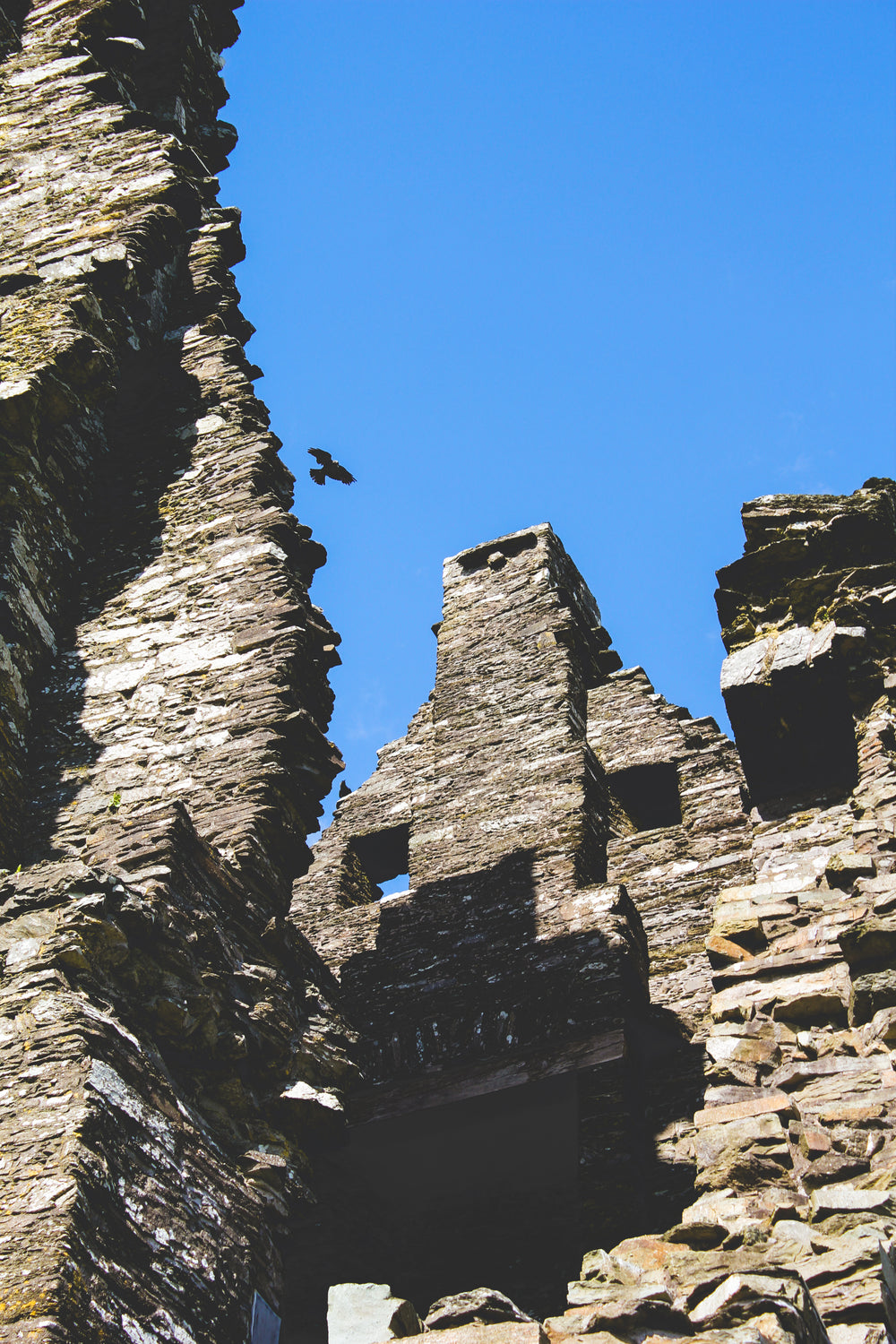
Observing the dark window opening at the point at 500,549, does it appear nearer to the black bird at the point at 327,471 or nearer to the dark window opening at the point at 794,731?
the black bird at the point at 327,471

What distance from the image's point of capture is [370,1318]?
10.3ft

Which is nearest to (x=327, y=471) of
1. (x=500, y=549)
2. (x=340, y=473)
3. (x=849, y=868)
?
(x=340, y=473)

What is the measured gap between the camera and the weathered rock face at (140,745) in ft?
10.0

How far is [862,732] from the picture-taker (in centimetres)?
546

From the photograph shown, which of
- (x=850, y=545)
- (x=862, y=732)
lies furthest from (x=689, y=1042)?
(x=850, y=545)

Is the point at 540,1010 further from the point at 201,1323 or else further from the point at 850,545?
the point at 201,1323

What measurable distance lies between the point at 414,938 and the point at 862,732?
2837 millimetres

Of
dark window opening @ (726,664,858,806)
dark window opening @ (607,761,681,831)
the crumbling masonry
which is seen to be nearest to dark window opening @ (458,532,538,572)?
the crumbling masonry

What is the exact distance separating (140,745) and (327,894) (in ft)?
15.3

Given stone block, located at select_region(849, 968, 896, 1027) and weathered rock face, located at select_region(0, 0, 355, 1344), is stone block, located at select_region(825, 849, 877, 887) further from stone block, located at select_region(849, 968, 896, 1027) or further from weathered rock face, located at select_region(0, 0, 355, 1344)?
weathered rock face, located at select_region(0, 0, 355, 1344)

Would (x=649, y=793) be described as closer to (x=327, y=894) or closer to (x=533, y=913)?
(x=327, y=894)

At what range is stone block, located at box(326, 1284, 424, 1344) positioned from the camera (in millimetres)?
3066

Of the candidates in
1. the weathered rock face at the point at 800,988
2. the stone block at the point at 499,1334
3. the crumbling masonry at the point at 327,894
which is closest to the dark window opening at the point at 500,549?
the crumbling masonry at the point at 327,894

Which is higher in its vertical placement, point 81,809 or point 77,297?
point 77,297
